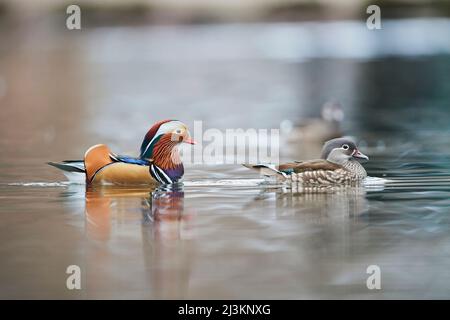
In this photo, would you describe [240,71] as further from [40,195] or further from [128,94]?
[40,195]

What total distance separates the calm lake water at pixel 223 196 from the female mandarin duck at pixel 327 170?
0.34 ft

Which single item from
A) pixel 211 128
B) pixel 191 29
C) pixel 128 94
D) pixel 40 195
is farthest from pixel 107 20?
pixel 40 195

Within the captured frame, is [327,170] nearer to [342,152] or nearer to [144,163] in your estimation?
[342,152]

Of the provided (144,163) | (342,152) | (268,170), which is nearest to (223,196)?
(268,170)

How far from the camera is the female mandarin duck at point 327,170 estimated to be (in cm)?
546

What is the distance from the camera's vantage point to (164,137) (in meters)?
5.64

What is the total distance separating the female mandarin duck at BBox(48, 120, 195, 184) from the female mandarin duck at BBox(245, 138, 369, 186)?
0.49 metres

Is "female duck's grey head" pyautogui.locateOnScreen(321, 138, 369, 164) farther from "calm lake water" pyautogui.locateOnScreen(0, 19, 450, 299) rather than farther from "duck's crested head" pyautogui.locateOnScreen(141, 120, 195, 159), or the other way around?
"duck's crested head" pyautogui.locateOnScreen(141, 120, 195, 159)

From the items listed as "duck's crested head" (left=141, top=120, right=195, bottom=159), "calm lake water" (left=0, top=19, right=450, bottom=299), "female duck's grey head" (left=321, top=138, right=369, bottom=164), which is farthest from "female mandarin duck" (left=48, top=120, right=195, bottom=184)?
"female duck's grey head" (left=321, top=138, right=369, bottom=164)

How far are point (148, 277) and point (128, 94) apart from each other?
7.97 m

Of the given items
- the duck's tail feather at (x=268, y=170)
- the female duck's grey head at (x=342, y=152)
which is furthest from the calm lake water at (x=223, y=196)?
the female duck's grey head at (x=342, y=152)

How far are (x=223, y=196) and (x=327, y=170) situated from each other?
0.68 m

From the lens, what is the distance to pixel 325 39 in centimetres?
1559

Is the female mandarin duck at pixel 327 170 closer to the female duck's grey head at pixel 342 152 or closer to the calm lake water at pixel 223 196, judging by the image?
the female duck's grey head at pixel 342 152
